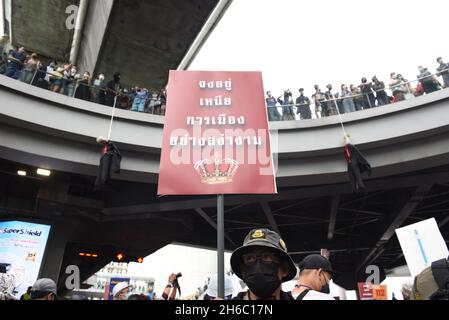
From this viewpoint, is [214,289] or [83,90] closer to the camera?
[214,289]

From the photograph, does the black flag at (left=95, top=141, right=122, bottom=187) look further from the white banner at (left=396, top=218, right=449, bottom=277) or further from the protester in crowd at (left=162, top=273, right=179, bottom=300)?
the white banner at (left=396, top=218, right=449, bottom=277)

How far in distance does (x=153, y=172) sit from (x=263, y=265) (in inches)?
386

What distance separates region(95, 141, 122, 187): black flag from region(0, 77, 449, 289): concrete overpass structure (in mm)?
1390

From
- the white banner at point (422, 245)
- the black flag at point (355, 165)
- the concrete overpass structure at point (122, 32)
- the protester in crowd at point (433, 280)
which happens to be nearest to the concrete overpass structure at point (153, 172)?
the black flag at point (355, 165)

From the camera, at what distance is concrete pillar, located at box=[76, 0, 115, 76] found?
17617 millimetres

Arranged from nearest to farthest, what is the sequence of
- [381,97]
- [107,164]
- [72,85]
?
[107,164] < [72,85] < [381,97]

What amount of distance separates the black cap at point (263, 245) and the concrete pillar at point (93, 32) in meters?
17.2

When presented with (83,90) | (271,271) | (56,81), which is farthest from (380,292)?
(56,81)

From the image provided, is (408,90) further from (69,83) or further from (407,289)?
(69,83)

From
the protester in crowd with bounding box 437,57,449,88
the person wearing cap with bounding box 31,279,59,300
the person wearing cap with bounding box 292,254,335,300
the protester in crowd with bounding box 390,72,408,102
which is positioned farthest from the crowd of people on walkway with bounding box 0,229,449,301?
the protester in crowd with bounding box 437,57,449,88

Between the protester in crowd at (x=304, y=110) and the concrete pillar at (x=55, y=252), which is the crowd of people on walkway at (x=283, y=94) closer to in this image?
the protester in crowd at (x=304, y=110)

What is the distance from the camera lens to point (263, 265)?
208cm

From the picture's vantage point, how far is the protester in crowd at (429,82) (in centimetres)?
1067

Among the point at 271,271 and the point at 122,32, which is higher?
the point at 122,32
